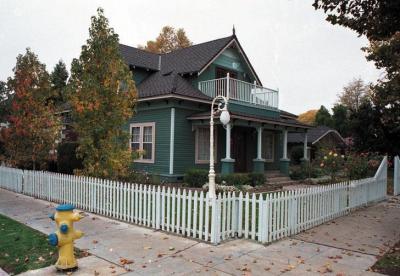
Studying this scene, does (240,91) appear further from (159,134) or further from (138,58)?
(138,58)

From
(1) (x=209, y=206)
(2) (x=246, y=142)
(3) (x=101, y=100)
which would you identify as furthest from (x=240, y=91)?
(1) (x=209, y=206)

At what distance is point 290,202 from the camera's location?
24.8ft

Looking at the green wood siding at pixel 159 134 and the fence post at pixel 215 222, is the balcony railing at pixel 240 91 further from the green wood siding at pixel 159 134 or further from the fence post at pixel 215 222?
the fence post at pixel 215 222

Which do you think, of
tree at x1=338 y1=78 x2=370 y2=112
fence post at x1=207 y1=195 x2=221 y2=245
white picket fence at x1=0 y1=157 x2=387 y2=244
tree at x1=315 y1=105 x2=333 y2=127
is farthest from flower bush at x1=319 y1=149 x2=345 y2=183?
tree at x1=338 y1=78 x2=370 y2=112

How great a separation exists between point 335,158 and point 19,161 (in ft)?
46.2

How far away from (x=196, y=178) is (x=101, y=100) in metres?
5.97

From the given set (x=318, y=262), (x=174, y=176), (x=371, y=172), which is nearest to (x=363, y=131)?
(x=371, y=172)

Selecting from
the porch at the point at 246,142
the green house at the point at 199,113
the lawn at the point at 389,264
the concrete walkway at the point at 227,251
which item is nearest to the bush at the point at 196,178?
the green house at the point at 199,113

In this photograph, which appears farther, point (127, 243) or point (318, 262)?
point (127, 243)

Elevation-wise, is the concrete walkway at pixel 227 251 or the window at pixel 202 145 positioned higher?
the window at pixel 202 145

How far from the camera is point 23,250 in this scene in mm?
6230

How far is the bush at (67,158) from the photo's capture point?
15.7 metres

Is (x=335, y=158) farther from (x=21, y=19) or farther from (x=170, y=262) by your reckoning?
(x=21, y=19)

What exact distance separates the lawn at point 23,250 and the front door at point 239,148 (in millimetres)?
13212
